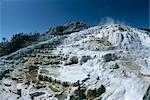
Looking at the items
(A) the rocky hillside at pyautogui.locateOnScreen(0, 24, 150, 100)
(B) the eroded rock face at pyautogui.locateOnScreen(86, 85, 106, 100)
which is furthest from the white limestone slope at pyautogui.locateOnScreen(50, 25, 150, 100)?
(B) the eroded rock face at pyautogui.locateOnScreen(86, 85, 106, 100)

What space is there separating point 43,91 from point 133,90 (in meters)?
9.73

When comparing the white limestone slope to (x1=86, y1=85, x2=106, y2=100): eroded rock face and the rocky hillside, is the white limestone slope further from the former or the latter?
(x1=86, y1=85, x2=106, y2=100): eroded rock face

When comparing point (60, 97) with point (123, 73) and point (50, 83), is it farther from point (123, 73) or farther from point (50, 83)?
point (123, 73)

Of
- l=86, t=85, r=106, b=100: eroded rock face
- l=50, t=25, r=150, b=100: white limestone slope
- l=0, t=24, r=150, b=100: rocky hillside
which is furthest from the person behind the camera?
l=0, t=24, r=150, b=100: rocky hillside

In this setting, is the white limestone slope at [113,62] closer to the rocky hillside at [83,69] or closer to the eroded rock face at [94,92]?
the rocky hillside at [83,69]

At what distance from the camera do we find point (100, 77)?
31688mm

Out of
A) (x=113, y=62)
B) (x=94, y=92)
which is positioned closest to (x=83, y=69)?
(x=113, y=62)

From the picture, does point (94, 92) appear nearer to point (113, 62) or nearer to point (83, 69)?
point (83, 69)

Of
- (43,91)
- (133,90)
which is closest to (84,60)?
(43,91)

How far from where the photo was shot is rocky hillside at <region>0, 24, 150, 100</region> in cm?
2905

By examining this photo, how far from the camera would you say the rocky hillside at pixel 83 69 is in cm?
2905

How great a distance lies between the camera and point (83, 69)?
114 feet

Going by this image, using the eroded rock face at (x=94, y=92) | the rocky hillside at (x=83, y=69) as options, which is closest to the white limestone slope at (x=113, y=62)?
the rocky hillside at (x=83, y=69)

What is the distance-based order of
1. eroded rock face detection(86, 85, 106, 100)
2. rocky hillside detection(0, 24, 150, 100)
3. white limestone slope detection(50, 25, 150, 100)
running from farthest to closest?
1. rocky hillside detection(0, 24, 150, 100)
2. eroded rock face detection(86, 85, 106, 100)
3. white limestone slope detection(50, 25, 150, 100)
